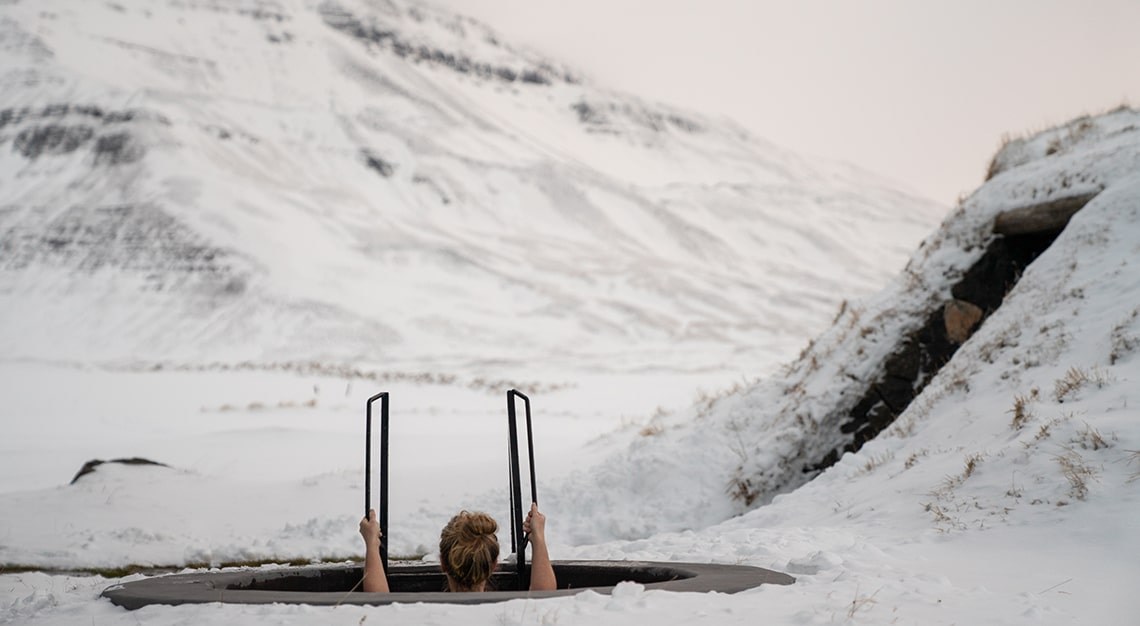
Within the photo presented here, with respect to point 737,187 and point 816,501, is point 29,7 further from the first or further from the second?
point 816,501

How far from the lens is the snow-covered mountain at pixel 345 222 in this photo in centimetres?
6159

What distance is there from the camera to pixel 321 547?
10.8 m

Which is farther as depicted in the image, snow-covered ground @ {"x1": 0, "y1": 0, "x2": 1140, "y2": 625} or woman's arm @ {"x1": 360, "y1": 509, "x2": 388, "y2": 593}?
snow-covered ground @ {"x1": 0, "y1": 0, "x2": 1140, "y2": 625}

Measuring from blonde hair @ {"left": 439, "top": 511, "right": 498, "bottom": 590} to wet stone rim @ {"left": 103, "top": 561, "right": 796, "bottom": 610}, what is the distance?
0.60 feet

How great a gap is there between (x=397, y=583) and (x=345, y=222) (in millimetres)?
75435

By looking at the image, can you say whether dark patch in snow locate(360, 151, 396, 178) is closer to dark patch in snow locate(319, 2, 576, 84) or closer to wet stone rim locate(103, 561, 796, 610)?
dark patch in snow locate(319, 2, 576, 84)

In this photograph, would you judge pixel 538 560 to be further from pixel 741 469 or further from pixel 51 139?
pixel 51 139

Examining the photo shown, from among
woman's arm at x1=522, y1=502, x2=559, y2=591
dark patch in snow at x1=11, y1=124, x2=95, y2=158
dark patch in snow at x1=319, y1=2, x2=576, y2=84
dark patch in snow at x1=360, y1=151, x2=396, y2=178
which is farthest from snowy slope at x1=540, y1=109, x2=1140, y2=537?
dark patch in snow at x1=319, y1=2, x2=576, y2=84

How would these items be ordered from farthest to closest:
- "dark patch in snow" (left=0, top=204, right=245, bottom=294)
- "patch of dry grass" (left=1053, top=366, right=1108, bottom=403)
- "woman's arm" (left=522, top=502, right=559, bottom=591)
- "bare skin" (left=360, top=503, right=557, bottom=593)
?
"dark patch in snow" (left=0, top=204, right=245, bottom=294)
"patch of dry grass" (left=1053, top=366, right=1108, bottom=403)
"woman's arm" (left=522, top=502, right=559, bottom=591)
"bare skin" (left=360, top=503, right=557, bottom=593)

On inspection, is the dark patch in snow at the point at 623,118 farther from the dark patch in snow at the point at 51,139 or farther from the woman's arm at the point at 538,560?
the woman's arm at the point at 538,560

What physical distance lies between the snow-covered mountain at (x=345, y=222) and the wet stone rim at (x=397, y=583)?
142ft

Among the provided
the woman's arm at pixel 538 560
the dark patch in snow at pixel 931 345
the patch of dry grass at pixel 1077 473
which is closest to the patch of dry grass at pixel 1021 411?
the patch of dry grass at pixel 1077 473

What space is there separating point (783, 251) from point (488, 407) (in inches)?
3181

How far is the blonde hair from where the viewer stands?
433 cm
